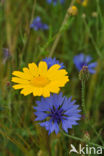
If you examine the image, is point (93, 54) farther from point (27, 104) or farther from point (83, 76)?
point (83, 76)

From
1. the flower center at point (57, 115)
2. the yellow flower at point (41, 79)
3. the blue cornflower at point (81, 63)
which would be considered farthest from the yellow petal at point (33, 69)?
the blue cornflower at point (81, 63)

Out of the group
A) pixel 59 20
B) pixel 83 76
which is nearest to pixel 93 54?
pixel 59 20

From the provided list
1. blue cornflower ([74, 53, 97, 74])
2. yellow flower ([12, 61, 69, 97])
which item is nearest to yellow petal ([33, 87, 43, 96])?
yellow flower ([12, 61, 69, 97])

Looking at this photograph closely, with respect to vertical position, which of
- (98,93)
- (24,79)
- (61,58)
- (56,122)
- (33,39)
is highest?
(33,39)

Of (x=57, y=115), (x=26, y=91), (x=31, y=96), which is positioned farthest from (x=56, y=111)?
(x=31, y=96)

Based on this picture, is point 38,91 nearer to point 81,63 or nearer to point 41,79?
point 41,79

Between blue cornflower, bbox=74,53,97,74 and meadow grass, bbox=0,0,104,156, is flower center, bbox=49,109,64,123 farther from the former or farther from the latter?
blue cornflower, bbox=74,53,97,74

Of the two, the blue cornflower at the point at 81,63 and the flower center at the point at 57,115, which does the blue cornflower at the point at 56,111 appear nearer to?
the flower center at the point at 57,115
